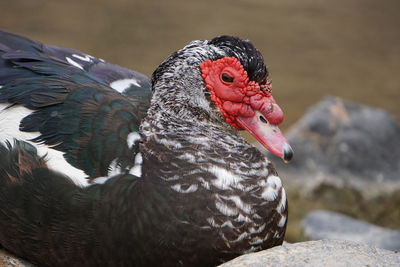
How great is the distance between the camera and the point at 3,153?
284 cm

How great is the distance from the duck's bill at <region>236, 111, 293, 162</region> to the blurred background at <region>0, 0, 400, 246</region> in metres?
3.97

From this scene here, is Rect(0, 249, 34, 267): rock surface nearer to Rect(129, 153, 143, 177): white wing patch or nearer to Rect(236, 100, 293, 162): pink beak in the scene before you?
Rect(129, 153, 143, 177): white wing patch

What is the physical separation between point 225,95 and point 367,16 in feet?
26.3

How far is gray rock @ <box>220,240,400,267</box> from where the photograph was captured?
2.37m

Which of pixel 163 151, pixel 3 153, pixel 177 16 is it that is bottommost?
pixel 177 16

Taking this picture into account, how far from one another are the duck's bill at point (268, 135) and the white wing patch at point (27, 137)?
0.67 m

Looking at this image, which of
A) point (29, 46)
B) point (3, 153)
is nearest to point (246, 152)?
point (3, 153)

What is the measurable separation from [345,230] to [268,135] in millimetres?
1600

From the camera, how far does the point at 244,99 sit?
9.10 ft

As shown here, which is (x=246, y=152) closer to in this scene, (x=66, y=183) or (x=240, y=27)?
(x=66, y=183)

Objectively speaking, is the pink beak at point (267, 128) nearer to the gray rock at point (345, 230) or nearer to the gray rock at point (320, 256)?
the gray rock at point (320, 256)

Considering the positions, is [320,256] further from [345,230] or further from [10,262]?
[345,230]

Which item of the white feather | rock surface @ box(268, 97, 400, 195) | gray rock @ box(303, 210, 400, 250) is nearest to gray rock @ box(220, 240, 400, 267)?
the white feather

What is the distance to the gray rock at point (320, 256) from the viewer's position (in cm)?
237
